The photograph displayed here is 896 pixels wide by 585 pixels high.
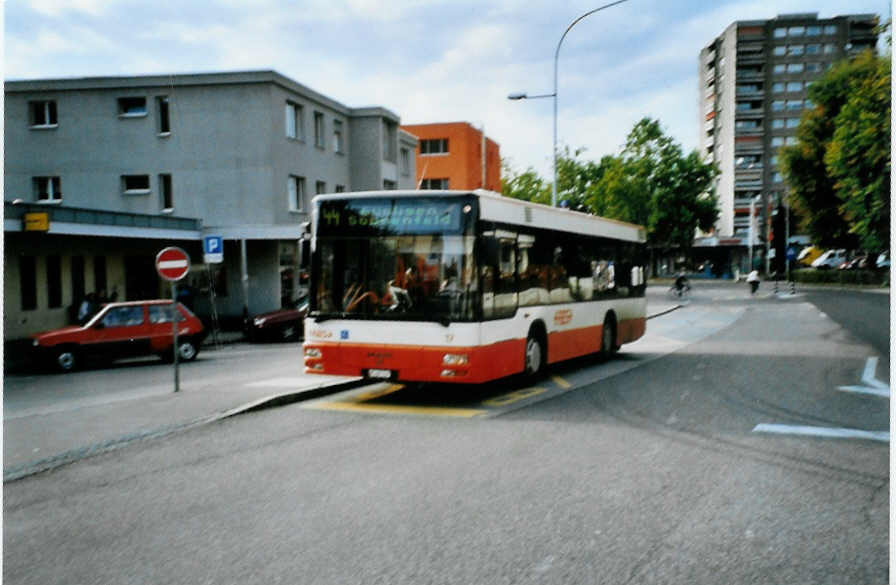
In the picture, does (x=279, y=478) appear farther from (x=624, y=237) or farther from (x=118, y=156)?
(x=118, y=156)

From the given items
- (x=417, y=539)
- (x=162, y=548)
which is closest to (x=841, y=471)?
(x=417, y=539)

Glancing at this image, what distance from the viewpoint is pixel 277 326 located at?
2345 cm

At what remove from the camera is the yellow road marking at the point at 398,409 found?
981 cm

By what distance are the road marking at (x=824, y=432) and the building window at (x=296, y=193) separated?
2619 centimetres

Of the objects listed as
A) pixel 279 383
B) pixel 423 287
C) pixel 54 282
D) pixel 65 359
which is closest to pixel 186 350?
pixel 65 359

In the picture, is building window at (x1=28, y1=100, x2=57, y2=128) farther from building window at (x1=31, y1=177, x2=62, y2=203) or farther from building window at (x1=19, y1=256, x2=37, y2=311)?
building window at (x1=19, y1=256, x2=37, y2=311)

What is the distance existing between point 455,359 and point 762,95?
92260 millimetres

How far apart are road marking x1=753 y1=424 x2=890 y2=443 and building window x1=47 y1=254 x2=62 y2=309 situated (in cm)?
2200

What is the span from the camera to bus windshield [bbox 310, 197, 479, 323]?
10172mm

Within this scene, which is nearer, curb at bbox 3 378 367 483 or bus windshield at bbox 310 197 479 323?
curb at bbox 3 378 367 483

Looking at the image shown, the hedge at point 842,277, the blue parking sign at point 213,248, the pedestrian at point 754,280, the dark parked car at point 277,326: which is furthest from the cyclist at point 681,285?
the blue parking sign at point 213,248

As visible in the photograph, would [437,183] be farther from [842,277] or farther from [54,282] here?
[54,282]

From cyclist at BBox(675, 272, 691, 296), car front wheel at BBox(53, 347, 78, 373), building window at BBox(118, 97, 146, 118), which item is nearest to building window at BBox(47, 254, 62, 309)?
car front wheel at BBox(53, 347, 78, 373)

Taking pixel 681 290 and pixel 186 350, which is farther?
pixel 681 290
